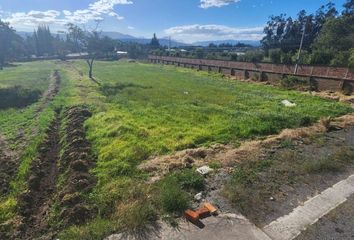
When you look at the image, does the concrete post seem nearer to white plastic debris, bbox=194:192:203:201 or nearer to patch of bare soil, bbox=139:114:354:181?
patch of bare soil, bbox=139:114:354:181

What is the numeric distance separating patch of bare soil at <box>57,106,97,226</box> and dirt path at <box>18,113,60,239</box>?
0.34m

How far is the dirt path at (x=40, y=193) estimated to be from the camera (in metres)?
6.04

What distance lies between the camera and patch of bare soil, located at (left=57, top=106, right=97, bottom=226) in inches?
243

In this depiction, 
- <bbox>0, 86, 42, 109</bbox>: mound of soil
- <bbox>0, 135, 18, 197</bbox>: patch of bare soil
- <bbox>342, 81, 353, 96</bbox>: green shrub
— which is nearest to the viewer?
<bbox>0, 135, 18, 197</bbox>: patch of bare soil

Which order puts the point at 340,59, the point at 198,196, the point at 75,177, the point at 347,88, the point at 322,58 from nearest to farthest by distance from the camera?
1. the point at 198,196
2. the point at 75,177
3. the point at 347,88
4. the point at 340,59
5. the point at 322,58

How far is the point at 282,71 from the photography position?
26.1m

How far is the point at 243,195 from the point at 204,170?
5.12 ft

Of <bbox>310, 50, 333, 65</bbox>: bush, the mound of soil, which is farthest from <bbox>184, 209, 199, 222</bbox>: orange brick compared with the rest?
<bbox>310, 50, 333, 65</bbox>: bush

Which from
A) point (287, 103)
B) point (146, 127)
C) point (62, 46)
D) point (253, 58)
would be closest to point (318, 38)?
point (253, 58)

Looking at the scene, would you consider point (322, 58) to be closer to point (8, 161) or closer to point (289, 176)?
point (289, 176)

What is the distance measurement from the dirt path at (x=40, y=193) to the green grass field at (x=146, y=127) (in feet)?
1.05

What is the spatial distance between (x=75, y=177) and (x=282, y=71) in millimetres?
23398

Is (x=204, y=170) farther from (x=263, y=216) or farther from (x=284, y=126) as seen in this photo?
(x=284, y=126)

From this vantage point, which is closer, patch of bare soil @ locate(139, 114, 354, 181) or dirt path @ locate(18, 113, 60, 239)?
dirt path @ locate(18, 113, 60, 239)
